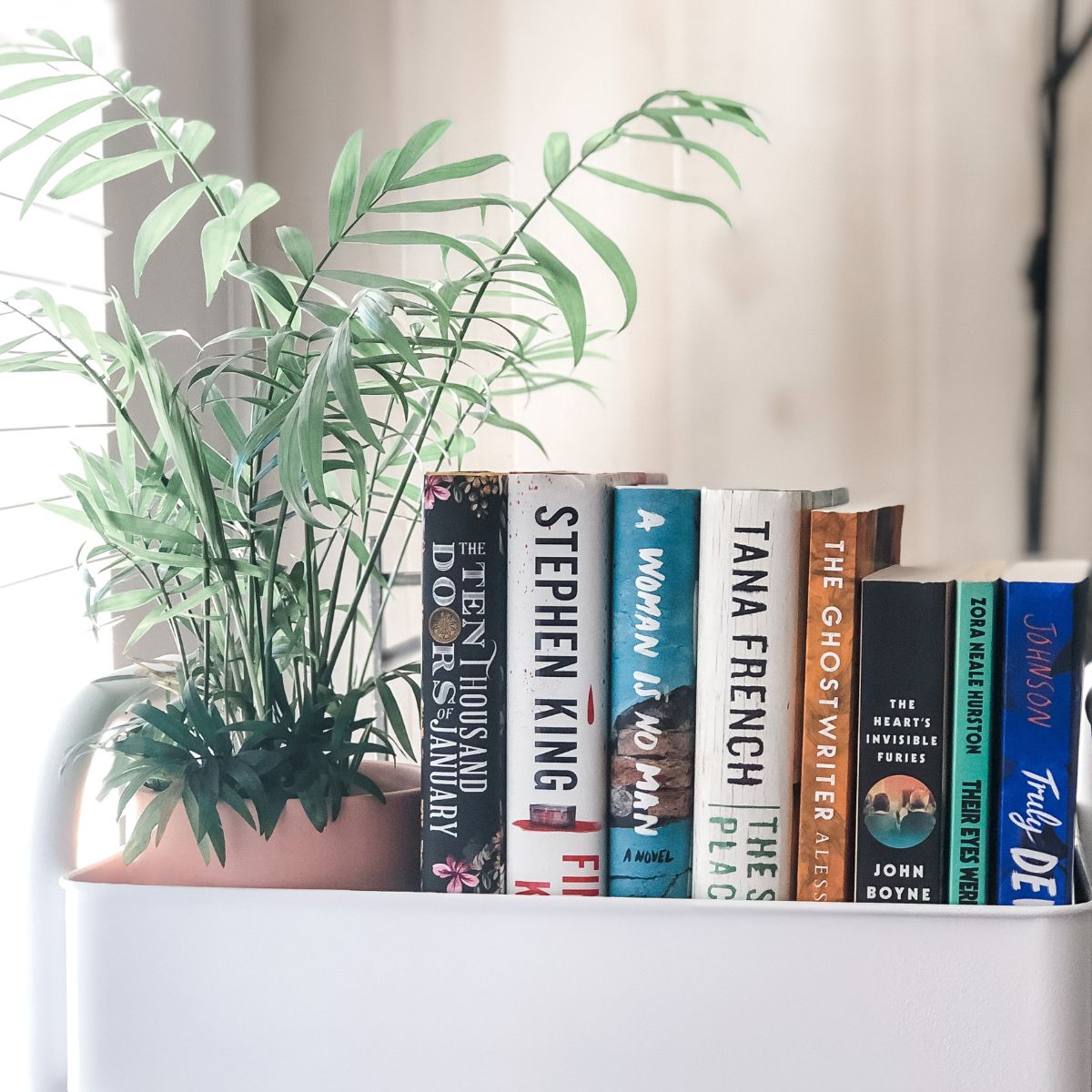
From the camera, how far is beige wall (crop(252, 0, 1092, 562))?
43.0 inches

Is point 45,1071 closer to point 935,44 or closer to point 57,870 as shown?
point 57,870

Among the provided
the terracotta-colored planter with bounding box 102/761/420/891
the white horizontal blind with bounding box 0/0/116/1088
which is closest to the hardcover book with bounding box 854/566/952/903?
the terracotta-colored planter with bounding box 102/761/420/891

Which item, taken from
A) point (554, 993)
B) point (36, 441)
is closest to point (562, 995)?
point (554, 993)

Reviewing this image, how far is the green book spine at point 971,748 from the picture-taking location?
0.52m

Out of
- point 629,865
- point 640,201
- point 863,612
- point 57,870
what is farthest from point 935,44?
point 57,870

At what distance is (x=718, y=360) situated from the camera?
3.75 ft

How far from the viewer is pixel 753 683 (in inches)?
21.2

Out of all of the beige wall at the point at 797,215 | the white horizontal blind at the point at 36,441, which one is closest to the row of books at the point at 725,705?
the white horizontal blind at the point at 36,441

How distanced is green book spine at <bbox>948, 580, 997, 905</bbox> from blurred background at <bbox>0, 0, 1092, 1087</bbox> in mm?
630

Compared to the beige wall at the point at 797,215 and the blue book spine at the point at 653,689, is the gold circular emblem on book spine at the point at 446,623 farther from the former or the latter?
the beige wall at the point at 797,215

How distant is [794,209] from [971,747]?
0.75m

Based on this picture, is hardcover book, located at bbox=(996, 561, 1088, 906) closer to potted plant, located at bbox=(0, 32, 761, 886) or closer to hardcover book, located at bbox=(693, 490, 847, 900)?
hardcover book, located at bbox=(693, 490, 847, 900)

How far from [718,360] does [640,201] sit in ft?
0.61

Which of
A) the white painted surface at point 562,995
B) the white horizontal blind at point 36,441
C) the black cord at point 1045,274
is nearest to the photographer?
the white painted surface at point 562,995
